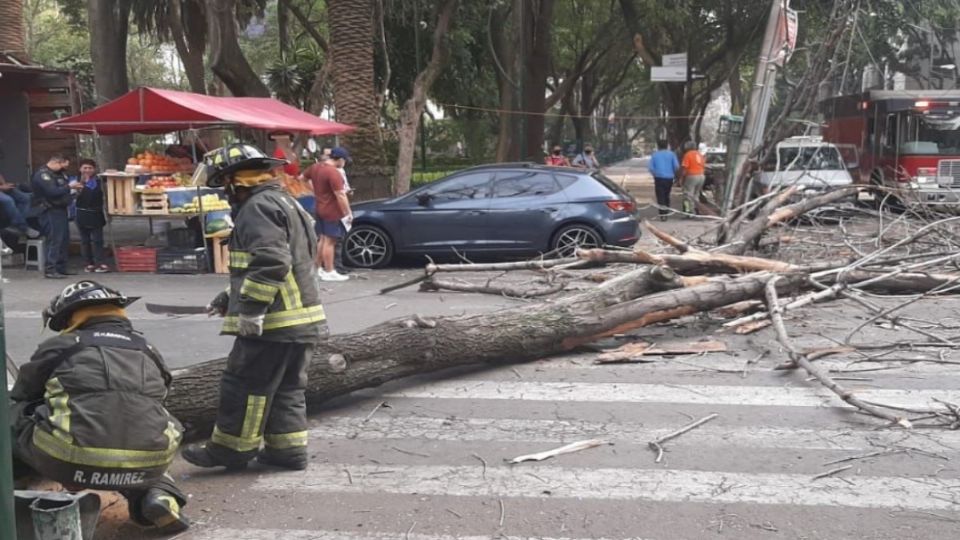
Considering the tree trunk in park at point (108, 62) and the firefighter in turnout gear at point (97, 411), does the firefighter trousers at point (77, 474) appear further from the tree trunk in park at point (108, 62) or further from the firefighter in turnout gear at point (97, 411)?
the tree trunk in park at point (108, 62)

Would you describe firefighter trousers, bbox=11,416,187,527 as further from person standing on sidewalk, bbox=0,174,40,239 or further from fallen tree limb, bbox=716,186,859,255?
person standing on sidewalk, bbox=0,174,40,239

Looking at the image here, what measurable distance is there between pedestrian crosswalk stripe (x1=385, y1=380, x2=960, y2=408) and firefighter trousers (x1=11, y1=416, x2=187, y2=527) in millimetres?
2555

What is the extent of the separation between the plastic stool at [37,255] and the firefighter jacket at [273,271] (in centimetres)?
918

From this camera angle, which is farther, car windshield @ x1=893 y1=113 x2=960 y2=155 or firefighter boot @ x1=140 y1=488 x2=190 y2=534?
car windshield @ x1=893 y1=113 x2=960 y2=155

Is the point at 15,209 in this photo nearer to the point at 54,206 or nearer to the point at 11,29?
the point at 54,206

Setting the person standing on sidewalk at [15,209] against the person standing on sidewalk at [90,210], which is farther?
the person standing on sidewalk at [90,210]

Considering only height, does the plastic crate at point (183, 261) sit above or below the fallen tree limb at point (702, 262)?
below

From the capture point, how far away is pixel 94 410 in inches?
154

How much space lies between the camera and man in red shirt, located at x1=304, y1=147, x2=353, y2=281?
460 inches

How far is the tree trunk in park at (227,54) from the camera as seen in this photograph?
18953 millimetres

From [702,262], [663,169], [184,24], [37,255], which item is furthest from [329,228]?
[184,24]

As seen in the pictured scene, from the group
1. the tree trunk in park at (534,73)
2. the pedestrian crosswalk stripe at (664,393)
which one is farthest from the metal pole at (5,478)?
the tree trunk in park at (534,73)

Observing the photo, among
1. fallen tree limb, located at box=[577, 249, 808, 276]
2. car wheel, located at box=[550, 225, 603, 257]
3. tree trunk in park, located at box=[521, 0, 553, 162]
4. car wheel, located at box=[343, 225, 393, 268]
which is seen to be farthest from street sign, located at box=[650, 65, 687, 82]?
fallen tree limb, located at box=[577, 249, 808, 276]

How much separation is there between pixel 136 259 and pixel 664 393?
9.04m
